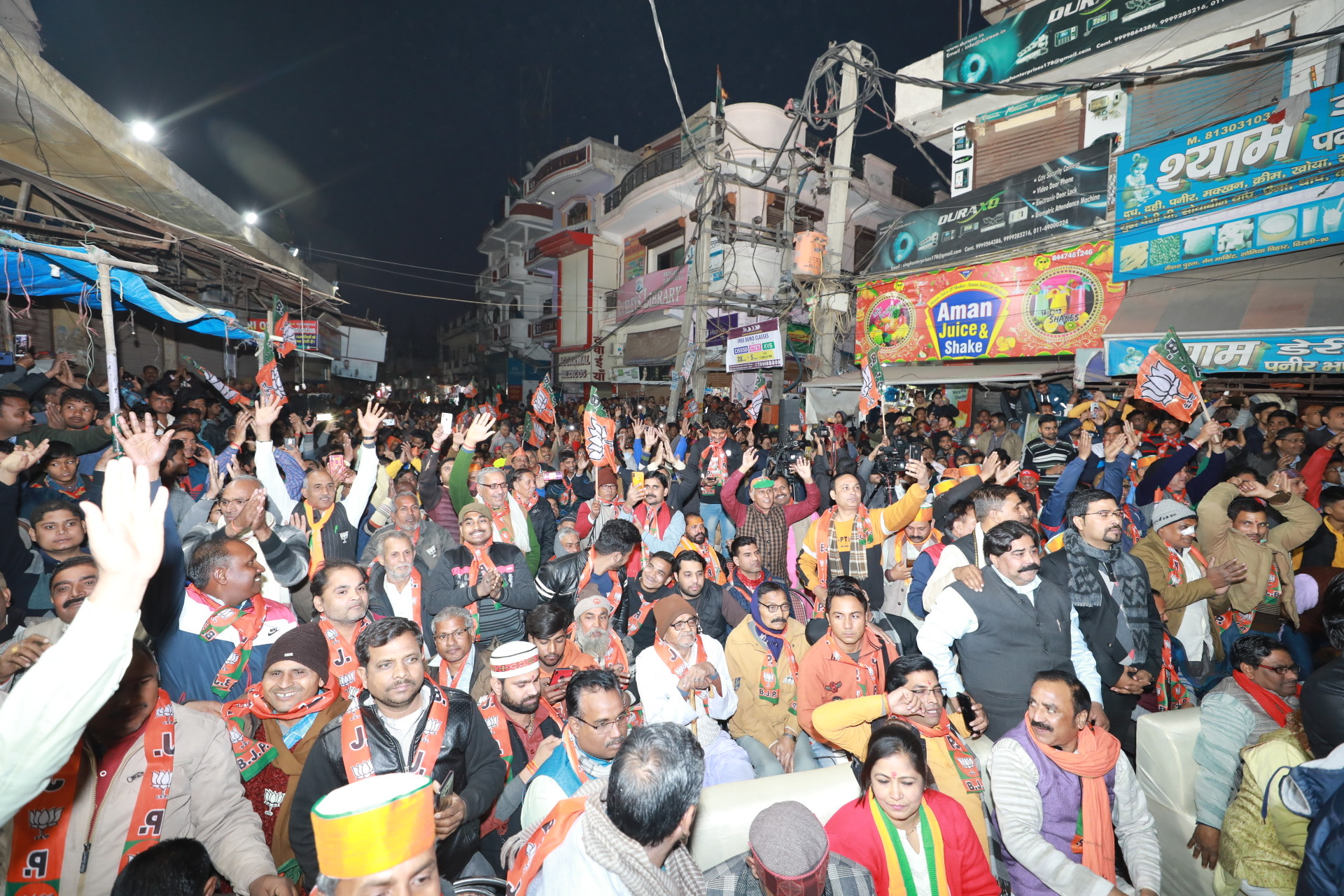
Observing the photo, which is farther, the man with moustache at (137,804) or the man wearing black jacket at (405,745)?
the man wearing black jacket at (405,745)

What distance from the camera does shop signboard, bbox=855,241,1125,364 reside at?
39.7ft

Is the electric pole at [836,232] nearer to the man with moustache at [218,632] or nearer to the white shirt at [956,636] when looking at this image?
the white shirt at [956,636]

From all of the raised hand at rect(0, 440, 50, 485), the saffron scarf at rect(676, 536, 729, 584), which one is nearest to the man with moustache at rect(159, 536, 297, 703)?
the raised hand at rect(0, 440, 50, 485)

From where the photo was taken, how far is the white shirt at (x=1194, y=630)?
4.21m

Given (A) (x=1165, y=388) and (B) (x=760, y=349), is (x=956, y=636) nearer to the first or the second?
(A) (x=1165, y=388)

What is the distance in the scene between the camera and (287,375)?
1798 centimetres

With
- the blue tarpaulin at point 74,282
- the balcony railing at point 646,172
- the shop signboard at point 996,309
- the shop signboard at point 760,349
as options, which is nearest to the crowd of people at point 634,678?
the blue tarpaulin at point 74,282

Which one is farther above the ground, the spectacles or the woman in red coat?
the spectacles

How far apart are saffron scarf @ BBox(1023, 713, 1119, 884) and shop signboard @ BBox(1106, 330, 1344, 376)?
7.23m

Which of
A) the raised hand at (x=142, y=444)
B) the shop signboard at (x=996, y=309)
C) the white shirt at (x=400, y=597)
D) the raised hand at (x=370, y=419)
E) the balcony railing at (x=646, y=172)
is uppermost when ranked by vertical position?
the balcony railing at (x=646, y=172)

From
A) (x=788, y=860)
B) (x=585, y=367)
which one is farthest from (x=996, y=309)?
(x=585, y=367)

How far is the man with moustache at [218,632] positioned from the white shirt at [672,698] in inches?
85.1

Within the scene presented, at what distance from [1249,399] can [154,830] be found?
14.7 m

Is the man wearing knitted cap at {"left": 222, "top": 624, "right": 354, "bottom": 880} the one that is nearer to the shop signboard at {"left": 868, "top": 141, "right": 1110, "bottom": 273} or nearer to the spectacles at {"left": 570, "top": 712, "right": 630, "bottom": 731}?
the spectacles at {"left": 570, "top": 712, "right": 630, "bottom": 731}
